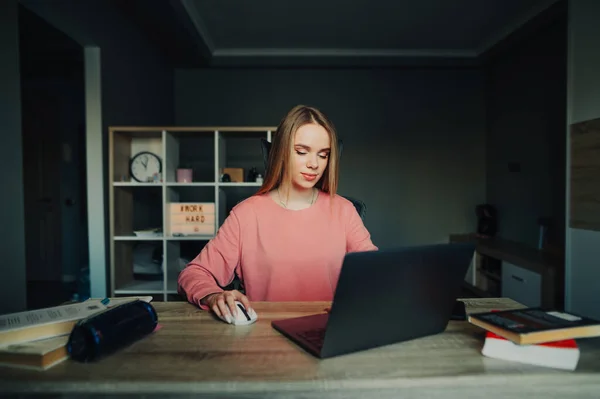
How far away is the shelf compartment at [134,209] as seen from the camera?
118 inches

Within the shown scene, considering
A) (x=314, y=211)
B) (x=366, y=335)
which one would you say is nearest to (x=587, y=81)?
(x=314, y=211)

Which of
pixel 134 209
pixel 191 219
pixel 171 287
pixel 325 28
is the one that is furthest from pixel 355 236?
pixel 325 28

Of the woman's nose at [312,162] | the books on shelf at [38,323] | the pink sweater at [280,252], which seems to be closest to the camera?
the books on shelf at [38,323]

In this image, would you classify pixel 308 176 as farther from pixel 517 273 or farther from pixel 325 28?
pixel 325 28

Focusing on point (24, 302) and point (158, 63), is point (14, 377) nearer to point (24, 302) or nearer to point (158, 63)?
point (24, 302)

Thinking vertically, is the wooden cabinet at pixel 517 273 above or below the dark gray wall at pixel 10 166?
below

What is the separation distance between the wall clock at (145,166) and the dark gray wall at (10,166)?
36.8 inches

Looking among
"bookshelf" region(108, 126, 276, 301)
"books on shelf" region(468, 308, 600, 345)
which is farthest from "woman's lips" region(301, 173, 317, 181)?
"bookshelf" region(108, 126, 276, 301)

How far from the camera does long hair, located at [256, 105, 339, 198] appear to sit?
1444mm

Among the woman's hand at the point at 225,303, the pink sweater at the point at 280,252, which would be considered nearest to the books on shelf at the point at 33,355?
the woman's hand at the point at 225,303

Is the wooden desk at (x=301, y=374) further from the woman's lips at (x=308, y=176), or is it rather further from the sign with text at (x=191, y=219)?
the sign with text at (x=191, y=219)

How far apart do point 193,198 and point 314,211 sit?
3.55m

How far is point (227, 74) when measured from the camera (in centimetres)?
505

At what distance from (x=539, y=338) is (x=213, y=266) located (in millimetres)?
999
